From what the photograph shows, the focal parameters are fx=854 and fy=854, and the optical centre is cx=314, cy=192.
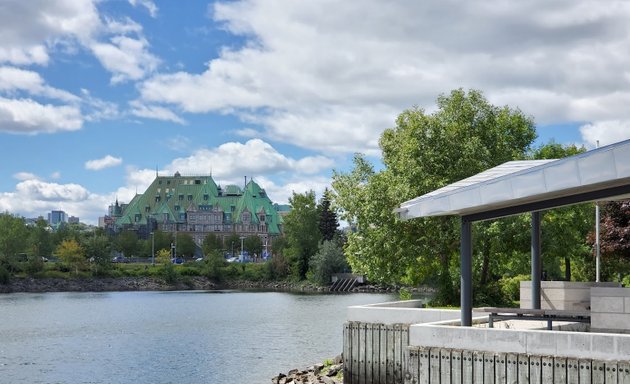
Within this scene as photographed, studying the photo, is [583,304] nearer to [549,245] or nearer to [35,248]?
[549,245]

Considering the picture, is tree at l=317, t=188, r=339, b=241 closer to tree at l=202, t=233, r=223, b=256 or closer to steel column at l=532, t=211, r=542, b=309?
tree at l=202, t=233, r=223, b=256

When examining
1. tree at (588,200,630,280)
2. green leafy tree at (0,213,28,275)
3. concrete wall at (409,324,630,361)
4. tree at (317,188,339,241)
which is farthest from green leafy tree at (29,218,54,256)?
concrete wall at (409,324,630,361)

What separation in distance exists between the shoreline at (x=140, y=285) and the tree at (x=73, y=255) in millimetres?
5692

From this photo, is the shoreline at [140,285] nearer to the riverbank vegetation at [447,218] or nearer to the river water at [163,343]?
the river water at [163,343]

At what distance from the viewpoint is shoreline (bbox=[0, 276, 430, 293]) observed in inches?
4943

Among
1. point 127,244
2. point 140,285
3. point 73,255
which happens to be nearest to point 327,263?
point 140,285

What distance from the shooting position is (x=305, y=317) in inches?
2623

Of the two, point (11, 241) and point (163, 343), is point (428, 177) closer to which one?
point (163, 343)

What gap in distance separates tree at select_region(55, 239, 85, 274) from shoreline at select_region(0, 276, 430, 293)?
5692 mm

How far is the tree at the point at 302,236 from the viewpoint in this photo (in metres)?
148

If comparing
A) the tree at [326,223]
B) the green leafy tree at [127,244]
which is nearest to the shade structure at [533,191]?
the tree at [326,223]

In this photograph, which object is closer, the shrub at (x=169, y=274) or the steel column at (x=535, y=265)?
the steel column at (x=535, y=265)

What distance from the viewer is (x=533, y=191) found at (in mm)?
17578

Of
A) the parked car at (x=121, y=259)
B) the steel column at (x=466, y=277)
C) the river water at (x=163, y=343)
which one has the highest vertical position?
the steel column at (x=466, y=277)
